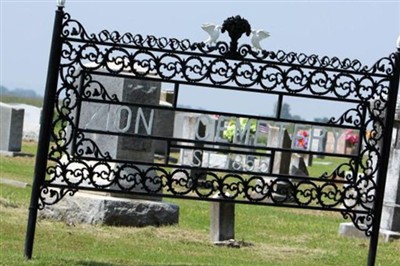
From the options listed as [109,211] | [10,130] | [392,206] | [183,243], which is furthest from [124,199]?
[10,130]

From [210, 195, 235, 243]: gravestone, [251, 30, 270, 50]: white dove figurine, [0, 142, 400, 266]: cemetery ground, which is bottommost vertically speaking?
[0, 142, 400, 266]: cemetery ground

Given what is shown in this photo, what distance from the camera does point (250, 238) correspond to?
613 inches

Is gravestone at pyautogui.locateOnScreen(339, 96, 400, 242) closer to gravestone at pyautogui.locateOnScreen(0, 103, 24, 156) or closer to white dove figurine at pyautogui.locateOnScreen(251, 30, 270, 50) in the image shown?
white dove figurine at pyautogui.locateOnScreen(251, 30, 270, 50)

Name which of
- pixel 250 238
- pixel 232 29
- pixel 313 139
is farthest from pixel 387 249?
pixel 232 29

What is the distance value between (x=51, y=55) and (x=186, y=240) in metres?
4.24

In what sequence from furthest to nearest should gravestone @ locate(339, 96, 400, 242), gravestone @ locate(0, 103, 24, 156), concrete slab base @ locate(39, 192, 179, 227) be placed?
1. gravestone @ locate(0, 103, 24, 156)
2. gravestone @ locate(339, 96, 400, 242)
3. concrete slab base @ locate(39, 192, 179, 227)

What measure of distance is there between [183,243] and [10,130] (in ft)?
48.1

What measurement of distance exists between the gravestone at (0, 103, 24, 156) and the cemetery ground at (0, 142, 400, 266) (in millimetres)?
9619

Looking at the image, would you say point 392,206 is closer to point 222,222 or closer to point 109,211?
point 222,222

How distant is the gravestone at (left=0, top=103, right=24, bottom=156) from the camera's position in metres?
28.2

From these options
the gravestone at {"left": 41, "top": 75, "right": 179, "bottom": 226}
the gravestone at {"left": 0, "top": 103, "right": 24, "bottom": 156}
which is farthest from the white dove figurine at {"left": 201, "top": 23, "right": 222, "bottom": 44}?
the gravestone at {"left": 0, "top": 103, "right": 24, "bottom": 156}

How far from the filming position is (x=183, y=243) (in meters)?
14.3

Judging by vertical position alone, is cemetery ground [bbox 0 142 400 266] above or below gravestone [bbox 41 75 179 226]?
below

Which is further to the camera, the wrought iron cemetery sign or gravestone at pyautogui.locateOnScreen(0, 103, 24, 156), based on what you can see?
gravestone at pyautogui.locateOnScreen(0, 103, 24, 156)
